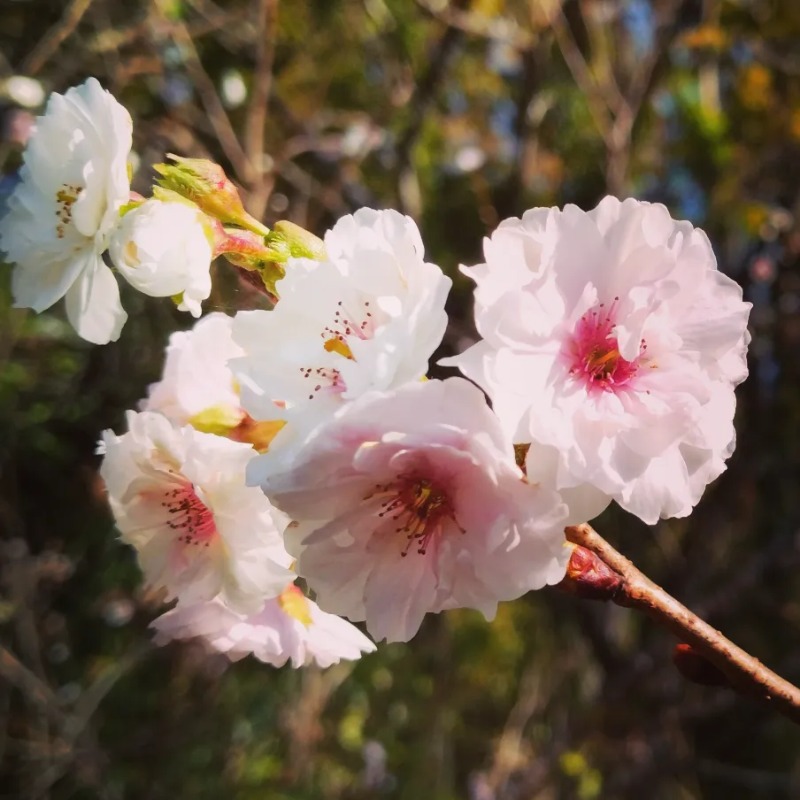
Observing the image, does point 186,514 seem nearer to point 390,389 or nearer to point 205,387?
point 205,387

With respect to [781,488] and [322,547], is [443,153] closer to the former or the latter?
[781,488]

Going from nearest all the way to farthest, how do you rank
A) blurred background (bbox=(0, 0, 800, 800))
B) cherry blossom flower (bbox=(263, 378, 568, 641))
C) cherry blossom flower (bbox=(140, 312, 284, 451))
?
1. cherry blossom flower (bbox=(263, 378, 568, 641))
2. cherry blossom flower (bbox=(140, 312, 284, 451))
3. blurred background (bbox=(0, 0, 800, 800))

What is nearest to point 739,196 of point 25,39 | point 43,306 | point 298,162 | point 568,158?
point 568,158

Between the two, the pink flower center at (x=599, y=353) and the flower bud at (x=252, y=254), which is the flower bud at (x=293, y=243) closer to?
the flower bud at (x=252, y=254)

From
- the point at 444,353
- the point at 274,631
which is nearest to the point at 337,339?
the point at 274,631

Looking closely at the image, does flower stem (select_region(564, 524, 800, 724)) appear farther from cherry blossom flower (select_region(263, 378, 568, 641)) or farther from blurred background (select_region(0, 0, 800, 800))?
blurred background (select_region(0, 0, 800, 800))

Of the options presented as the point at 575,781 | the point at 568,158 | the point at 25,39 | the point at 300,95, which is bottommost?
the point at 575,781

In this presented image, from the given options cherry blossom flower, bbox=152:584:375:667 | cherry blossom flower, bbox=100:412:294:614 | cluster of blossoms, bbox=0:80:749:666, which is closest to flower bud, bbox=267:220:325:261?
cluster of blossoms, bbox=0:80:749:666
